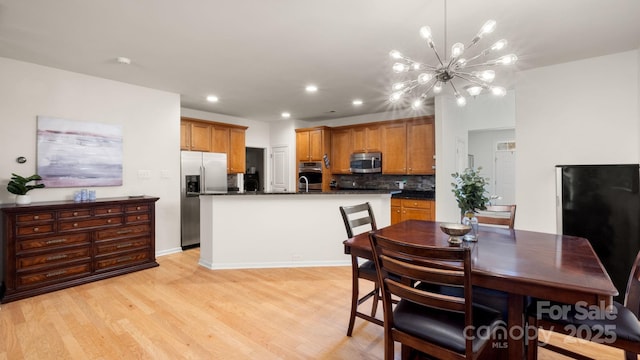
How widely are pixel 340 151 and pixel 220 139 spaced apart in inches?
101

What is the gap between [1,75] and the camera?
3164 millimetres

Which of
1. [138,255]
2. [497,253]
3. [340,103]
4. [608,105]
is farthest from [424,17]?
[138,255]

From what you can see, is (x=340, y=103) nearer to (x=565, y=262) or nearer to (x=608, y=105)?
(x=608, y=105)

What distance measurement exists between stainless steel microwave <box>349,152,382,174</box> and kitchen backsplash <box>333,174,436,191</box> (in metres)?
0.50

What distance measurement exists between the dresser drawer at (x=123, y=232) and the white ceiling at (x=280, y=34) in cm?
194

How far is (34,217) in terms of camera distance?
3.01 metres

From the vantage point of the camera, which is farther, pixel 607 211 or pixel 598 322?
pixel 607 211

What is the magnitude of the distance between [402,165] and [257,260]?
336 cm

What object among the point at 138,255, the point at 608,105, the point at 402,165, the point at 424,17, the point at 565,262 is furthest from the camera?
the point at 402,165

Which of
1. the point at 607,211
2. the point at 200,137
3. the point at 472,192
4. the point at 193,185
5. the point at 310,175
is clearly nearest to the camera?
the point at 472,192

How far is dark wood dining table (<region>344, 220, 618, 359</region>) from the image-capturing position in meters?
1.26

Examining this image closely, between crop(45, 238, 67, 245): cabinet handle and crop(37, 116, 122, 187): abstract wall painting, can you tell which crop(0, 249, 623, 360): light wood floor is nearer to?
crop(45, 238, 67, 245): cabinet handle

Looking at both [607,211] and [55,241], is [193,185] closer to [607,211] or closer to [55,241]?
[55,241]

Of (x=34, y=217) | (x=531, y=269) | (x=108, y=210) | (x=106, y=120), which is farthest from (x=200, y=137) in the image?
(x=531, y=269)
